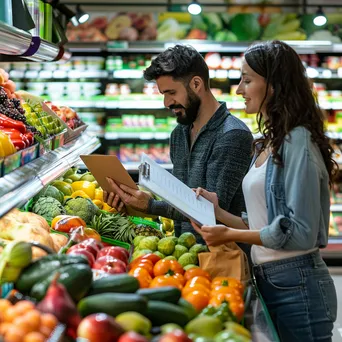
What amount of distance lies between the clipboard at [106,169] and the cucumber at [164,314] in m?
1.29

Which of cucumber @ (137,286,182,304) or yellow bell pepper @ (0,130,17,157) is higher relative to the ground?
yellow bell pepper @ (0,130,17,157)

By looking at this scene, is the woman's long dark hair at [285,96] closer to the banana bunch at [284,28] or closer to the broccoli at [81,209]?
the broccoli at [81,209]

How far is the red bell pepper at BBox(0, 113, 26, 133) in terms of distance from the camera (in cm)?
289

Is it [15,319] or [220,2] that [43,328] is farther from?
[220,2]

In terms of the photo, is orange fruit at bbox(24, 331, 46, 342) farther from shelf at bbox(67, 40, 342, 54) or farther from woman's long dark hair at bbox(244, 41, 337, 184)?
shelf at bbox(67, 40, 342, 54)

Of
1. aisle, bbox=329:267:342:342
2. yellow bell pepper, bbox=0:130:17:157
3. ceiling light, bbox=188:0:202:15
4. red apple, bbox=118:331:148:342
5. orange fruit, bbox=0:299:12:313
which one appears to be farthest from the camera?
ceiling light, bbox=188:0:202:15

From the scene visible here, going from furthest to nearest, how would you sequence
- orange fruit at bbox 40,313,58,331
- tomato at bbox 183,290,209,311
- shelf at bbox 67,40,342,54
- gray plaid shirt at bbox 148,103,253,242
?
shelf at bbox 67,40,342,54
gray plaid shirt at bbox 148,103,253,242
tomato at bbox 183,290,209,311
orange fruit at bbox 40,313,58,331

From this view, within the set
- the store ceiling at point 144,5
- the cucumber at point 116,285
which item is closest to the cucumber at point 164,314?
the cucumber at point 116,285

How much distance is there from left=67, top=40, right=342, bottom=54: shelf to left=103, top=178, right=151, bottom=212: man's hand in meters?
3.71

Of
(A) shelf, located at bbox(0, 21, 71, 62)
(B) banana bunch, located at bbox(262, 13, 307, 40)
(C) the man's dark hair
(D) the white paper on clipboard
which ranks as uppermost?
(B) banana bunch, located at bbox(262, 13, 307, 40)

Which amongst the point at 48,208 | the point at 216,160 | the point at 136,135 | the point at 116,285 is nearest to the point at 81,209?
the point at 48,208

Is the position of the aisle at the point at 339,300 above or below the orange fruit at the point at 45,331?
below

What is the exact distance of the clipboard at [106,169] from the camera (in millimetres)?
2994

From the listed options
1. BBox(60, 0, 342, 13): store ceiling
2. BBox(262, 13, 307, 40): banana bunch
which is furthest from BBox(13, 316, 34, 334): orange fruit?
BBox(60, 0, 342, 13): store ceiling
